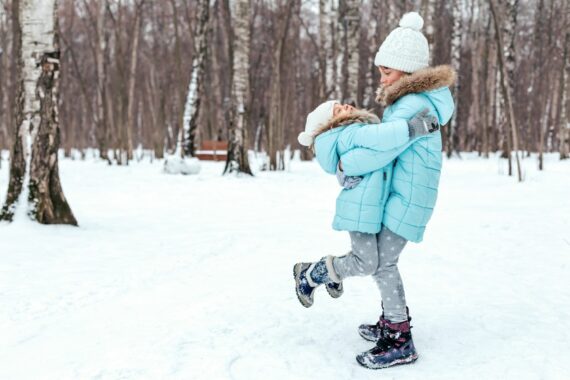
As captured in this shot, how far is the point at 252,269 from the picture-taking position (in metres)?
4.12

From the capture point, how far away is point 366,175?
2.37 meters

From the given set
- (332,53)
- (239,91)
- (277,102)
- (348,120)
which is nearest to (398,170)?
(348,120)

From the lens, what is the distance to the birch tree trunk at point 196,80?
14.9m

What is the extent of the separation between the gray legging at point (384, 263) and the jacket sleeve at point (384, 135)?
0.38m

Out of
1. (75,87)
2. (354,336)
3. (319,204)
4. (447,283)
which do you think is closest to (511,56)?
(319,204)

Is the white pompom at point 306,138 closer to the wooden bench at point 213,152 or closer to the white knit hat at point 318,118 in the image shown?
the white knit hat at point 318,118

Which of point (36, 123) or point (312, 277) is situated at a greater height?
point (36, 123)

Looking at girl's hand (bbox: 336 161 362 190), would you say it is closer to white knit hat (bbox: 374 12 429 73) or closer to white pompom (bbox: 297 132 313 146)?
white pompom (bbox: 297 132 313 146)

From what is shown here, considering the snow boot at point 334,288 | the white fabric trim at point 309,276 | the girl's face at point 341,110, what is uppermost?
the girl's face at point 341,110

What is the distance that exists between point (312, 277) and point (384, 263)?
386 mm

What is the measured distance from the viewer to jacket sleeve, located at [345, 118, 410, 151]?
224 centimetres

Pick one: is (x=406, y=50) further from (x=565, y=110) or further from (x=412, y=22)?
(x=565, y=110)

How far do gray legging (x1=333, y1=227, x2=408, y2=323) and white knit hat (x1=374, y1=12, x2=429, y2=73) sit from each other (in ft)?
2.44

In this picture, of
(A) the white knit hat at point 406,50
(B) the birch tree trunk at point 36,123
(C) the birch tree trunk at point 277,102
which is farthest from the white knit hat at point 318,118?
(C) the birch tree trunk at point 277,102
